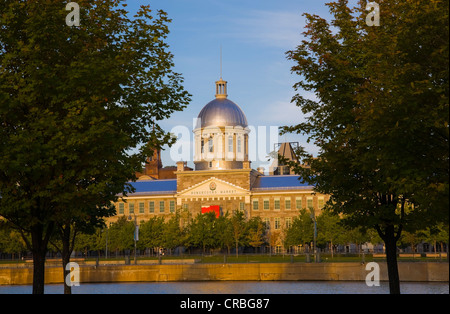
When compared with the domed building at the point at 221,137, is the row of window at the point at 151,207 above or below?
below

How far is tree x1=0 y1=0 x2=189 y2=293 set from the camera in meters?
20.5

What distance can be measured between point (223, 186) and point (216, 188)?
4.18 ft

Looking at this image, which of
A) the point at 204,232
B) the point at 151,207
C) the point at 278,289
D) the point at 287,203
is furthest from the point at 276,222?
the point at 278,289

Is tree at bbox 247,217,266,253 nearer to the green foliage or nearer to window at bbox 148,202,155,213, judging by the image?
window at bbox 148,202,155,213

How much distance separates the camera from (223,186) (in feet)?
388

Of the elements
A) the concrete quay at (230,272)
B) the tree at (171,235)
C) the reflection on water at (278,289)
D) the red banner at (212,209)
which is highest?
the red banner at (212,209)

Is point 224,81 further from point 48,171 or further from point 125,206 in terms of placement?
point 48,171

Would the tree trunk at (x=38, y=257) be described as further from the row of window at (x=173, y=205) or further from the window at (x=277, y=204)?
the window at (x=277, y=204)

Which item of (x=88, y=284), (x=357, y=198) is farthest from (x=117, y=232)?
(x=357, y=198)

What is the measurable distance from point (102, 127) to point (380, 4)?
13411mm

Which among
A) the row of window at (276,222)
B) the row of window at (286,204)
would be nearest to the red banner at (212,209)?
the row of window at (286,204)

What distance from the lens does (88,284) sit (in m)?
62.7

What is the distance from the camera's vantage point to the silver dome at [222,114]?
130m

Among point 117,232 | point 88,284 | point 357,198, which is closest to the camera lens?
point 357,198
